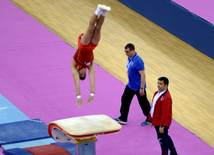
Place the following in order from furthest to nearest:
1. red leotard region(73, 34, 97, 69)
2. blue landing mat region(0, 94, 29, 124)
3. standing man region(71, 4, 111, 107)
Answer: blue landing mat region(0, 94, 29, 124) → red leotard region(73, 34, 97, 69) → standing man region(71, 4, 111, 107)

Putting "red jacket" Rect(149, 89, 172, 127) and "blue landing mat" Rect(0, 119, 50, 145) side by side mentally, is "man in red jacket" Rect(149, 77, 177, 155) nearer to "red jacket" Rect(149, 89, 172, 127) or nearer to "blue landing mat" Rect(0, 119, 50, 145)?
"red jacket" Rect(149, 89, 172, 127)

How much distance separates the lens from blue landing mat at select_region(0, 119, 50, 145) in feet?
26.1

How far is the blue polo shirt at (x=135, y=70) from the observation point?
8.16 metres

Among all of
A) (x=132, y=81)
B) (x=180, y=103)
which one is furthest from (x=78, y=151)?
A: (x=180, y=103)

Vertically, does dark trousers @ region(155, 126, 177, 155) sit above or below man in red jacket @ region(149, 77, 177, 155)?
below

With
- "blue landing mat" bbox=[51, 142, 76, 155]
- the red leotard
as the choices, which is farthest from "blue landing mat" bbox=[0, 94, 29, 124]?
the red leotard

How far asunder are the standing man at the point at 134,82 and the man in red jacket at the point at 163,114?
0.92m

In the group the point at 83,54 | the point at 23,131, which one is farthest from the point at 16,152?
the point at 83,54

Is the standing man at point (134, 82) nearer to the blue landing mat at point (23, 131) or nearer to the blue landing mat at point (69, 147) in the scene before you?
the blue landing mat at point (69, 147)

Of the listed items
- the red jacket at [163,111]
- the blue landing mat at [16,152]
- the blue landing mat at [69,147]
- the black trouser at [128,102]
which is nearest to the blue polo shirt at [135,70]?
the black trouser at [128,102]

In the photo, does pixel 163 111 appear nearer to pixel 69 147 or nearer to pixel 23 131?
pixel 69 147

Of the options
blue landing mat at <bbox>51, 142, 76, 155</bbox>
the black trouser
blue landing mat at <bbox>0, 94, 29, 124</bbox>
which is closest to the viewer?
blue landing mat at <bbox>51, 142, 76, 155</bbox>

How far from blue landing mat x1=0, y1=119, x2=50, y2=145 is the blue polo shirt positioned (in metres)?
1.99

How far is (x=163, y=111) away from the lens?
7.18 meters
